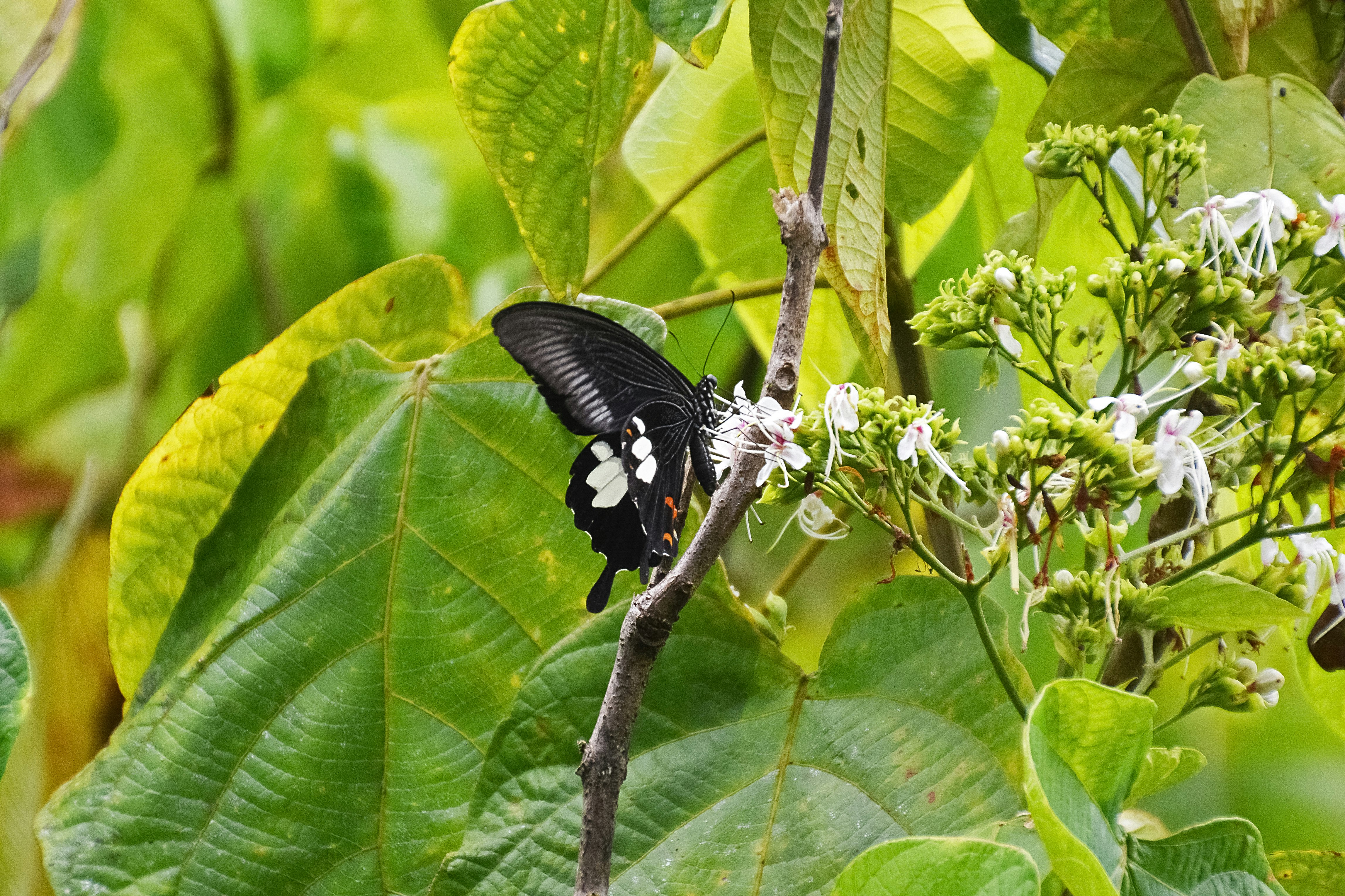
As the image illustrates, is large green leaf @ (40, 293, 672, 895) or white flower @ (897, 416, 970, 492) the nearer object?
white flower @ (897, 416, 970, 492)

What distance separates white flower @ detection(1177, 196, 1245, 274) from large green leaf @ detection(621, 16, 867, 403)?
1.17 ft

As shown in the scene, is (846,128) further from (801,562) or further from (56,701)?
(56,701)

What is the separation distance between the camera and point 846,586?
148cm

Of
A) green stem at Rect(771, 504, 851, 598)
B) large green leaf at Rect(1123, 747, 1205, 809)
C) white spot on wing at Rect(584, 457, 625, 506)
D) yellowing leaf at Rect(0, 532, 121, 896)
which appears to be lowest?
yellowing leaf at Rect(0, 532, 121, 896)

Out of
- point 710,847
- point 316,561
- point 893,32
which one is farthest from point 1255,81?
point 316,561

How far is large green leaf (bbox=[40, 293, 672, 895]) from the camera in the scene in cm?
63

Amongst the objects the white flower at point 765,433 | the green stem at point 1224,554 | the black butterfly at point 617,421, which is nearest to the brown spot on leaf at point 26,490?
the black butterfly at point 617,421

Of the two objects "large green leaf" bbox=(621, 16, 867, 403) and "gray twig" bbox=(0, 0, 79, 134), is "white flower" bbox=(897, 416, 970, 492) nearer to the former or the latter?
"large green leaf" bbox=(621, 16, 867, 403)

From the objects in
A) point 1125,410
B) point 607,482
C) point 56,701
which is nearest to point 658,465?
point 607,482

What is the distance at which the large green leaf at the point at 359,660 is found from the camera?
2.06ft

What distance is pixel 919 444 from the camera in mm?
469

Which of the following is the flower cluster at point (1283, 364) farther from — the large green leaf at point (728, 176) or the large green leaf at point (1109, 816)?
the large green leaf at point (728, 176)

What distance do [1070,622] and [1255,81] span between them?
1.06 ft

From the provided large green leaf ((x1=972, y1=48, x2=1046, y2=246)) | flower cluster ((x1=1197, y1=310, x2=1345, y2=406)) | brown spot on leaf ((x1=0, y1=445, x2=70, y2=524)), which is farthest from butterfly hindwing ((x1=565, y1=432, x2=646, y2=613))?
brown spot on leaf ((x1=0, y1=445, x2=70, y2=524))
